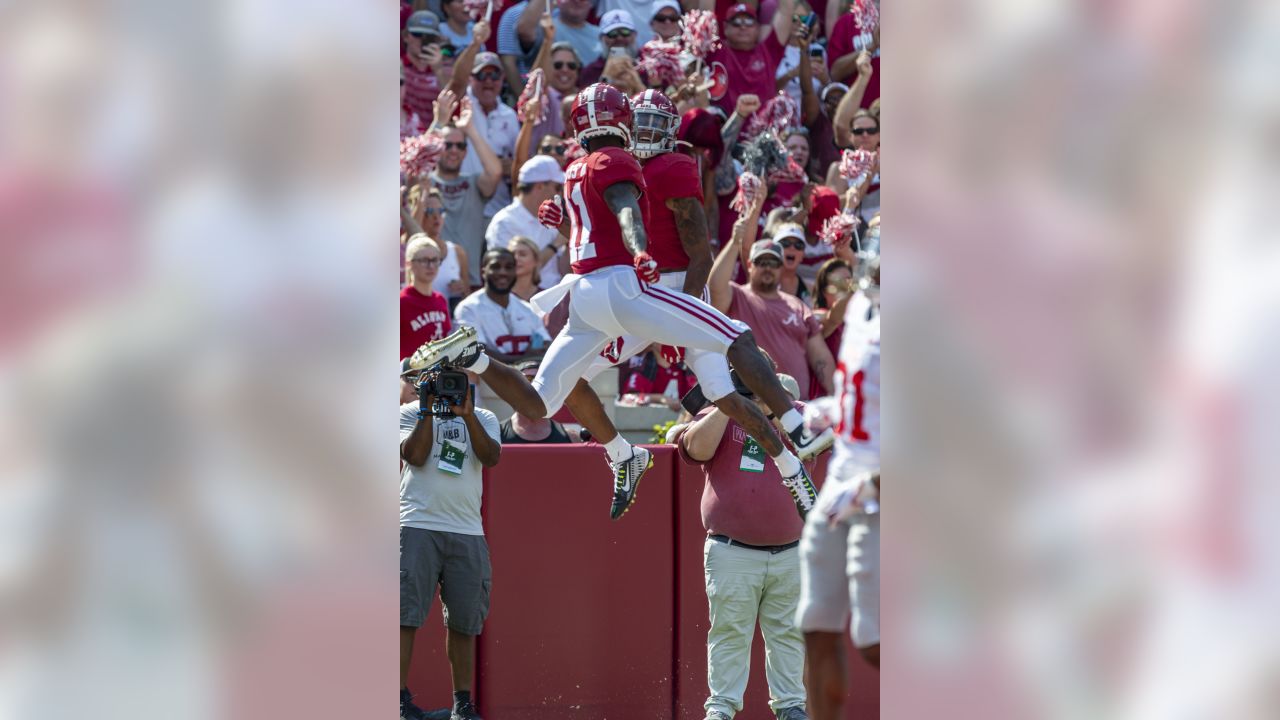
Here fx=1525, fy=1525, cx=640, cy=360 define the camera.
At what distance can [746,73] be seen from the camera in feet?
37.4

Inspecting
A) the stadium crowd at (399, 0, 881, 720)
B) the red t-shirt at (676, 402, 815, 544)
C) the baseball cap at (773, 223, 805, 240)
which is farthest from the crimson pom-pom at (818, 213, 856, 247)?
the red t-shirt at (676, 402, 815, 544)

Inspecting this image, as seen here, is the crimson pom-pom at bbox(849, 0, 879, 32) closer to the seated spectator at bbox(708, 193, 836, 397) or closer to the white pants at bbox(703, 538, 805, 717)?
the seated spectator at bbox(708, 193, 836, 397)

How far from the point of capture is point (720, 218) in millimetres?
10320

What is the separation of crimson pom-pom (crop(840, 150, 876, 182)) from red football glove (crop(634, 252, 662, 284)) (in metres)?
4.61

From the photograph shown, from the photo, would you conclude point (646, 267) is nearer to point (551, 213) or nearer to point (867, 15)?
point (551, 213)

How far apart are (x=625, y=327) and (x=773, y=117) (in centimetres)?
508

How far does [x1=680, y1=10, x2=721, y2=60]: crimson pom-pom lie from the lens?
10.4 metres

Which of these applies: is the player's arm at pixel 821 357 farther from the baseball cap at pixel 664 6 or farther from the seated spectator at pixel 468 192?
the baseball cap at pixel 664 6

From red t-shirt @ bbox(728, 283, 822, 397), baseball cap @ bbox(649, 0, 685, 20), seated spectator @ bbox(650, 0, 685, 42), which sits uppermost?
baseball cap @ bbox(649, 0, 685, 20)

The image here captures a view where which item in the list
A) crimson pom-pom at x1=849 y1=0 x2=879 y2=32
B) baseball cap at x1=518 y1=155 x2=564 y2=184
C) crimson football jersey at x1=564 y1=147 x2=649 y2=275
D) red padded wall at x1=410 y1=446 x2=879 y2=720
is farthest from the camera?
crimson pom-pom at x1=849 y1=0 x2=879 y2=32

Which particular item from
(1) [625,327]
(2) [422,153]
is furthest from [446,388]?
(2) [422,153]
